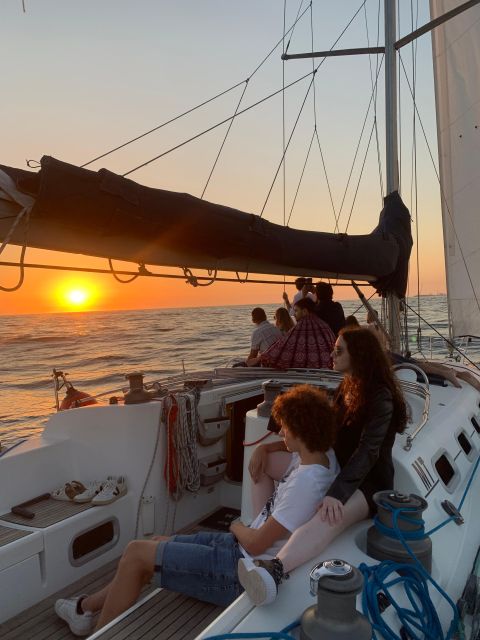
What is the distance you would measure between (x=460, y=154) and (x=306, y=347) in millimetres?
5086

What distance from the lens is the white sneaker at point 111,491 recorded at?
3.55 m

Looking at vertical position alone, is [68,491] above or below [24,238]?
below

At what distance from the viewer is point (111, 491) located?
11.9 ft

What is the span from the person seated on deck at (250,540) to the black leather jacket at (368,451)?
0.33 ft

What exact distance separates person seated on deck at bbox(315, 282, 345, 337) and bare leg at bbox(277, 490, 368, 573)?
3309 millimetres

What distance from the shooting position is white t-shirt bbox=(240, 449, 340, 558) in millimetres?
2135

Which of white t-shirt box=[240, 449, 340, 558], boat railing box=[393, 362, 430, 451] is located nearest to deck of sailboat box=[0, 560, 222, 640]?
white t-shirt box=[240, 449, 340, 558]

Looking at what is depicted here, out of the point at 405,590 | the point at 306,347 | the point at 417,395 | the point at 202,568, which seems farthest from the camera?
the point at 306,347

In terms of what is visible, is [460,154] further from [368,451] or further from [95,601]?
[95,601]

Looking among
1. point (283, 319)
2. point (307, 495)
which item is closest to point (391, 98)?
point (283, 319)

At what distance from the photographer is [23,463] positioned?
364 centimetres

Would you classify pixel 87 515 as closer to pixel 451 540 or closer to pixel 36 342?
pixel 451 540

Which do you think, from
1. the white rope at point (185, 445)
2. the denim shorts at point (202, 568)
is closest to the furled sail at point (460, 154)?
the white rope at point (185, 445)

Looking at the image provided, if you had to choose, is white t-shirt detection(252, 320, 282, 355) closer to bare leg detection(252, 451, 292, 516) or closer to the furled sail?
bare leg detection(252, 451, 292, 516)
